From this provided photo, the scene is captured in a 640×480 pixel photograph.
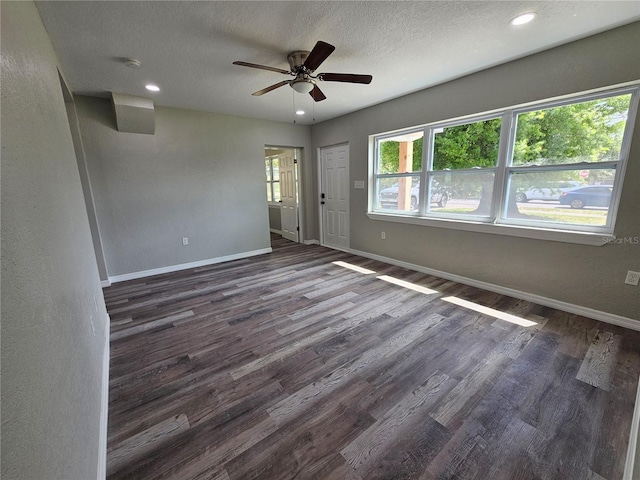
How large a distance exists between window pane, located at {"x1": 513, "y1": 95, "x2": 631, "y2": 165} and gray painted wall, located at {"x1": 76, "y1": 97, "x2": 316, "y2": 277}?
383cm

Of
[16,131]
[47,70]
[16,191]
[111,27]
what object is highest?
[111,27]

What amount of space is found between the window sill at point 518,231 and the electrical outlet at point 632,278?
32 centimetres

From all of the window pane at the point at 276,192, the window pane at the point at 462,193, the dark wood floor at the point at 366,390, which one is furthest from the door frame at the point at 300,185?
the dark wood floor at the point at 366,390

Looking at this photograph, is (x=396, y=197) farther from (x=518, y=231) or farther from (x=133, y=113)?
(x=133, y=113)

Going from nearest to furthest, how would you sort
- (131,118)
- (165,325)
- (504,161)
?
(165,325), (504,161), (131,118)

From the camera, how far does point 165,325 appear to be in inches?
104

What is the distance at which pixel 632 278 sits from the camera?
2361 millimetres

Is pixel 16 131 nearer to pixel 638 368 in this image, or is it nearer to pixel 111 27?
pixel 111 27

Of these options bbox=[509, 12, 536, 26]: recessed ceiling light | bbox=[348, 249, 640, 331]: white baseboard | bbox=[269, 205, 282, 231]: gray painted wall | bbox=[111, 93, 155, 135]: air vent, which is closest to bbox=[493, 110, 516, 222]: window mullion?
bbox=[348, 249, 640, 331]: white baseboard

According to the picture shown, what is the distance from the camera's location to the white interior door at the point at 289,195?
5.79 metres

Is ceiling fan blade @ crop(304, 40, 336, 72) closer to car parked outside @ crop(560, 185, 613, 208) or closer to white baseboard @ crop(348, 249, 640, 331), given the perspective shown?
car parked outside @ crop(560, 185, 613, 208)

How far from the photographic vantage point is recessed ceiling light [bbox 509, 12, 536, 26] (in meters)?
2.02

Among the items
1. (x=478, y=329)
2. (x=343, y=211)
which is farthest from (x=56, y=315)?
(x=343, y=211)

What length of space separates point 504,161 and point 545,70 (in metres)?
0.89
